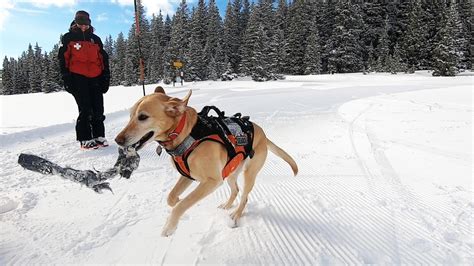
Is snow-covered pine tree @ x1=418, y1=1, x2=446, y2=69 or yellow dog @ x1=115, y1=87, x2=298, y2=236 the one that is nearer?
yellow dog @ x1=115, y1=87, x2=298, y2=236

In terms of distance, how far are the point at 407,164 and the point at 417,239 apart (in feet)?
8.54

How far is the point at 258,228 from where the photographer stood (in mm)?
3371

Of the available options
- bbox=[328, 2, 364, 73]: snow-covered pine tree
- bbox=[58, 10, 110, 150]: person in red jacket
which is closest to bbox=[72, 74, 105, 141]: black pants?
bbox=[58, 10, 110, 150]: person in red jacket

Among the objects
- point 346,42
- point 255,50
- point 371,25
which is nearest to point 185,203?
point 255,50

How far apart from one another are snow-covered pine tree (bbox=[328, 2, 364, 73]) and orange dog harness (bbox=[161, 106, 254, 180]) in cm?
4819

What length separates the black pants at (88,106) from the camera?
652 cm

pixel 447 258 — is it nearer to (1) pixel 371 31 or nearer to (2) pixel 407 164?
(2) pixel 407 164

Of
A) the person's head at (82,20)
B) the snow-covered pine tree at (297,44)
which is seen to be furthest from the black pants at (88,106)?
the snow-covered pine tree at (297,44)

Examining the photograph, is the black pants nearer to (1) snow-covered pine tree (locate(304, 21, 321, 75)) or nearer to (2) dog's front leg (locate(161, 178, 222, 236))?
(2) dog's front leg (locate(161, 178, 222, 236))

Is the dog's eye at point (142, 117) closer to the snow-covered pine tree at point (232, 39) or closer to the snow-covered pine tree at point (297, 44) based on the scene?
the snow-covered pine tree at point (297, 44)

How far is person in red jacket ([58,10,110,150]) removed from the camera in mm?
6359

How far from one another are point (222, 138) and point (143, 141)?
2.51 feet

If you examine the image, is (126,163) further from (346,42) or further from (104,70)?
(346,42)

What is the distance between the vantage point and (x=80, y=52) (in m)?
6.39
